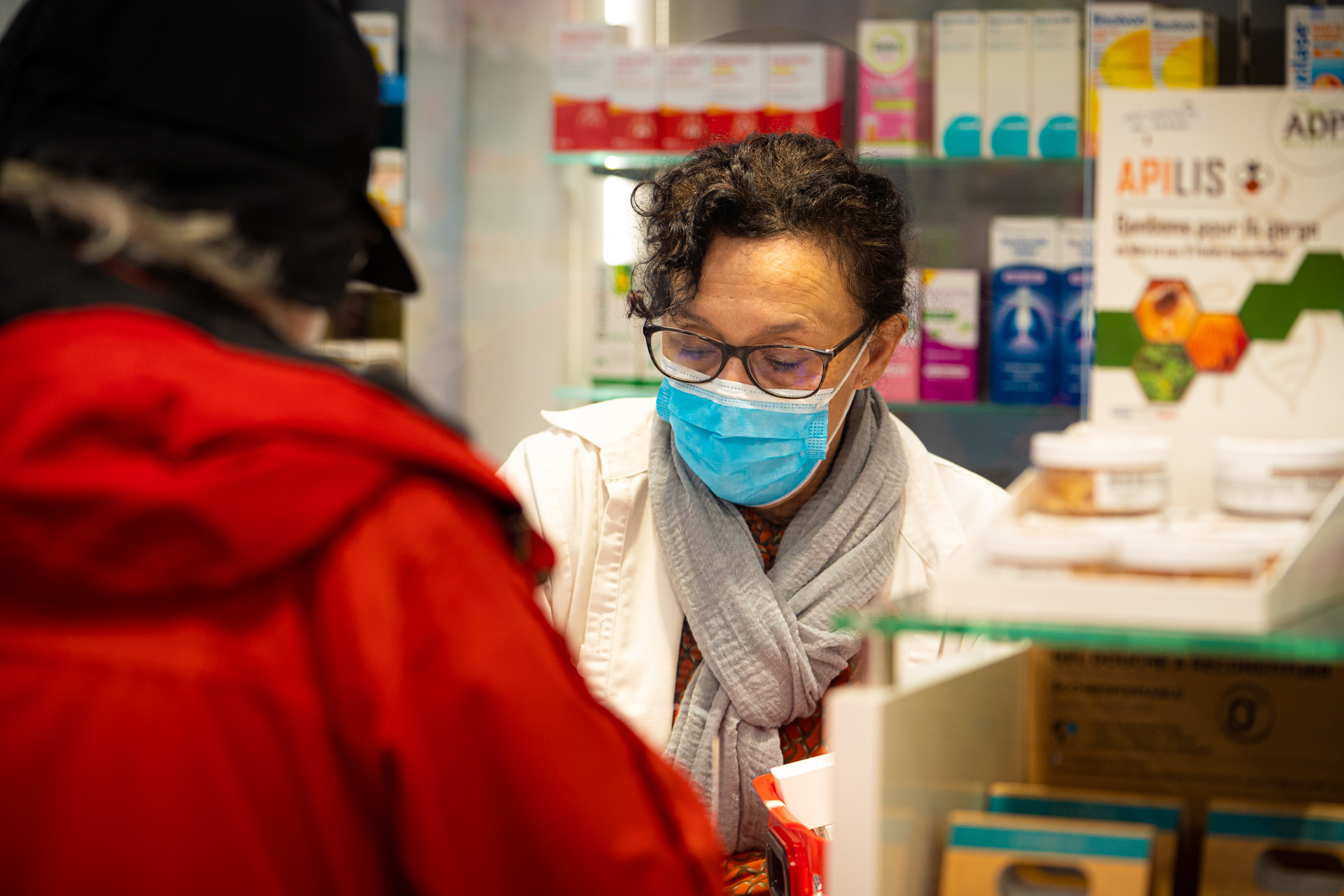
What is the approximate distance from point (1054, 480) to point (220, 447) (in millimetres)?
636

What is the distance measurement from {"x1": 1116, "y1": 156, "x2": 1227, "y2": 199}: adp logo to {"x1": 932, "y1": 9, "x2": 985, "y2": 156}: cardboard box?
7.85 feet

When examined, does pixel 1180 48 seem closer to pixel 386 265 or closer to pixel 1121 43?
pixel 1121 43

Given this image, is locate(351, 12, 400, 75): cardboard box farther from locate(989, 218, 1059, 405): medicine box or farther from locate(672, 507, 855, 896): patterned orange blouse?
locate(672, 507, 855, 896): patterned orange blouse

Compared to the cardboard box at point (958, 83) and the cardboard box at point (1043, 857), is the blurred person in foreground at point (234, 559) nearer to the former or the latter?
the cardboard box at point (1043, 857)

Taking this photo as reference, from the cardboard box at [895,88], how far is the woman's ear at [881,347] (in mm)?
1408

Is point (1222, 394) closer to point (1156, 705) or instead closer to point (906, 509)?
point (1156, 705)

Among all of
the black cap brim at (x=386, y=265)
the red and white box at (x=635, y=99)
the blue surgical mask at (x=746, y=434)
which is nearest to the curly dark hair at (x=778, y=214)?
the blue surgical mask at (x=746, y=434)

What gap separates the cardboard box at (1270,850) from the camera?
0.93m

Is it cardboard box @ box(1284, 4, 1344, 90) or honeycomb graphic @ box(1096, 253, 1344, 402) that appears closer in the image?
honeycomb graphic @ box(1096, 253, 1344, 402)

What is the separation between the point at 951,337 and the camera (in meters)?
3.37

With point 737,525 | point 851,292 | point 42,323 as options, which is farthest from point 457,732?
point 851,292

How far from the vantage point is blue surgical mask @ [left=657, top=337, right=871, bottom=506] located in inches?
73.6

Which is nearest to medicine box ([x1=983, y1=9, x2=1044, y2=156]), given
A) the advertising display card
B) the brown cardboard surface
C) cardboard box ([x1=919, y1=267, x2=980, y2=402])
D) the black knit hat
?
cardboard box ([x1=919, y1=267, x2=980, y2=402])

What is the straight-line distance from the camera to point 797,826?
1.28 m
